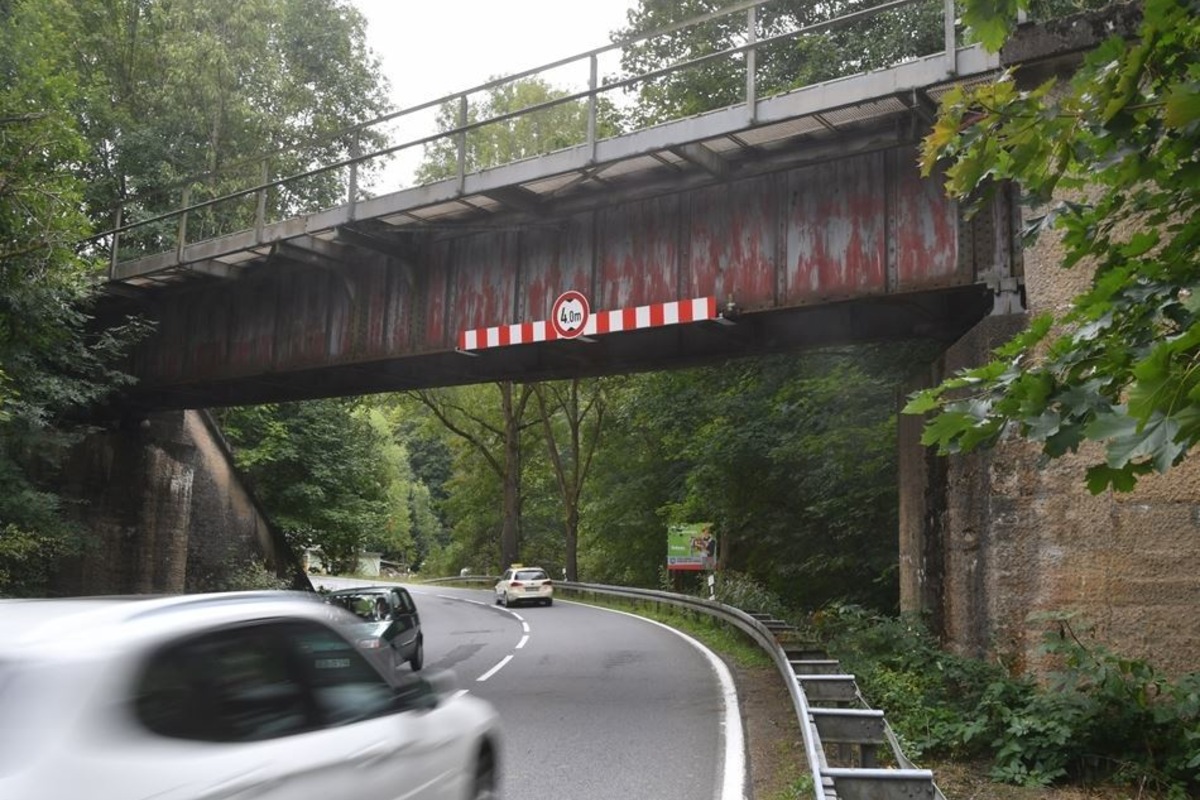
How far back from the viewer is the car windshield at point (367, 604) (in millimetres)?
13023

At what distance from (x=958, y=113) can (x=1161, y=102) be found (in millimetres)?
1047

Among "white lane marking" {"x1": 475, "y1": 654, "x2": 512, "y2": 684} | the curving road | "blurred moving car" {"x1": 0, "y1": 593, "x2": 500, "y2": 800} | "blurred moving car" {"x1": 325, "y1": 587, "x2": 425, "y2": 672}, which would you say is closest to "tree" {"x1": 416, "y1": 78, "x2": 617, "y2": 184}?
the curving road

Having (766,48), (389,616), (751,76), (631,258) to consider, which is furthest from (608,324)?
(766,48)

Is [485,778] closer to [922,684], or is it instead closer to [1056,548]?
[922,684]

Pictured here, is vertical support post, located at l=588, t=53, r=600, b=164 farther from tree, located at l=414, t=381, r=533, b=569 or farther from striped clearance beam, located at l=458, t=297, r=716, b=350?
tree, located at l=414, t=381, r=533, b=569

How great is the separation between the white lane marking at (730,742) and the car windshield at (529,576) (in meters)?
16.2

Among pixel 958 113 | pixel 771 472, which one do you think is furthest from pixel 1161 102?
pixel 771 472

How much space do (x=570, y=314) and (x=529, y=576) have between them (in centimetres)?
1885

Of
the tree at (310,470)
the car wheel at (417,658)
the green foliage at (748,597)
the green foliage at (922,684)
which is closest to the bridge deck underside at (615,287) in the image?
the green foliage at (922,684)

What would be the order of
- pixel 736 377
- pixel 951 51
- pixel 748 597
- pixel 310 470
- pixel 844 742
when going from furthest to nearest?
1. pixel 310 470
2. pixel 736 377
3. pixel 748 597
4. pixel 951 51
5. pixel 844 742

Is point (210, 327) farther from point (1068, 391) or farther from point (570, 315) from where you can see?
point (1068, 391)

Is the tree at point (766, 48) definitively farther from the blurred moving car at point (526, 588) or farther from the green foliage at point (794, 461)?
the blurred moving car at point (526, 588)

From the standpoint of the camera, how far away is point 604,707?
11.0 m

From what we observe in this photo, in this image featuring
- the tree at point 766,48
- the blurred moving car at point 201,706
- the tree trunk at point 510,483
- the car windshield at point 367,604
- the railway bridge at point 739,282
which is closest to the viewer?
the blurred moving car at point 201,706
